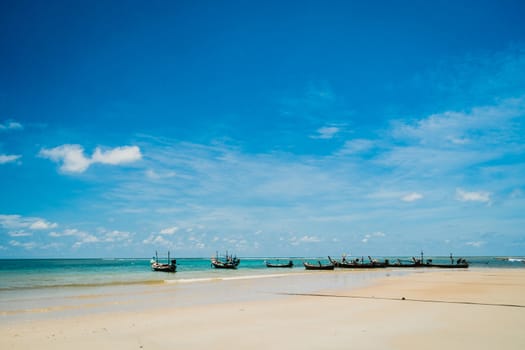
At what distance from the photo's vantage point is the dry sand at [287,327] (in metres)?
9.29

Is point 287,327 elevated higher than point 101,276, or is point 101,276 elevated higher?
point 287,327

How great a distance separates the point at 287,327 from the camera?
11297 mm

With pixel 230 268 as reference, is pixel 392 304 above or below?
above

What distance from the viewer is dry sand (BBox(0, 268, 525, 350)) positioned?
9289mm

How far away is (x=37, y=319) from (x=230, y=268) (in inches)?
2600

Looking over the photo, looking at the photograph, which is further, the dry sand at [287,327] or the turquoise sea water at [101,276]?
the turquoise sea water at [101,276]

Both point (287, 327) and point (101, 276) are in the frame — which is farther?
point (101, 276)

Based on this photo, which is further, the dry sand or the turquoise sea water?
the turquoise sea water

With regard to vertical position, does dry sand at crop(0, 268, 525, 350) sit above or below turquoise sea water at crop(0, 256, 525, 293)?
above

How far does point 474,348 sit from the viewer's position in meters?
8.47

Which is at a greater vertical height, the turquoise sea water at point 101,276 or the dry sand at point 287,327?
the dry sand at point 287,327

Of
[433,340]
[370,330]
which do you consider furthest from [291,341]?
[433,340]

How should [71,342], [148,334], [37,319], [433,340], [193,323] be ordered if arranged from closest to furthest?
[433,340]
[71,342]
[148,334]
[193,323]
[37,319]

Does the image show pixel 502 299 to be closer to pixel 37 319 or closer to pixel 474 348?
pixel 474 348
